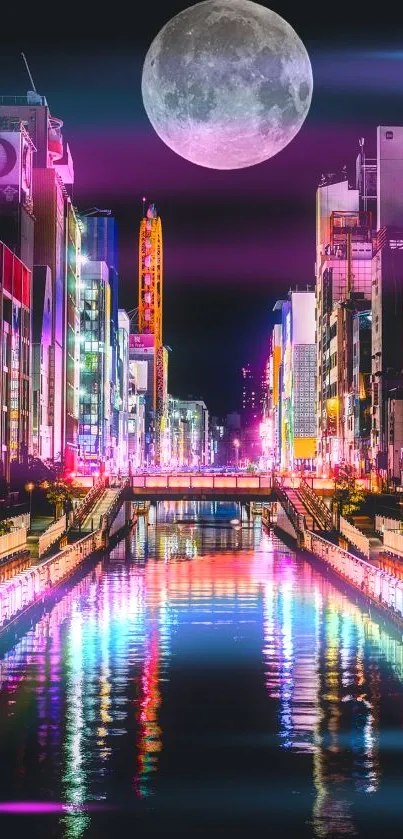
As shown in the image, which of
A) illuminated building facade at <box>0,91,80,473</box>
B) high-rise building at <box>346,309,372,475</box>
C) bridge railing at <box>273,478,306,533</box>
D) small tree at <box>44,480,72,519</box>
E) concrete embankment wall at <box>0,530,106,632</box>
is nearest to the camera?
concrete embankment wall at <box>0,530,106,632</box>

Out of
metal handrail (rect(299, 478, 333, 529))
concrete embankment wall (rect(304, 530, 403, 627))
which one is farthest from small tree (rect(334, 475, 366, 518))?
concrete embankment wall (rect(304, 530, 403, 627))

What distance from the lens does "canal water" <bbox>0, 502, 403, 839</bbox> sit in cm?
1977

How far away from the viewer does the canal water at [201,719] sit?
778 inches

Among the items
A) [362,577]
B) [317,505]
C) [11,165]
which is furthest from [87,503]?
[11,165]

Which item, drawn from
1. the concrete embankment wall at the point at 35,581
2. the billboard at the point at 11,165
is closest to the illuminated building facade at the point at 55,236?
the billboard at the point at 11,165

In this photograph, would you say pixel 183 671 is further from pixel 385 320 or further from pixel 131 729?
pixel 385 320

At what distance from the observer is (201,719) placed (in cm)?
2947

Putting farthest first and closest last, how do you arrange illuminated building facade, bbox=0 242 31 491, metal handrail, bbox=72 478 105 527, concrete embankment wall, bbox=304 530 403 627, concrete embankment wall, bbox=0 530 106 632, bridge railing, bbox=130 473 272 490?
illuminated building facade, bbox=0 242 31 491 → bridge railing, bbox=130 473 272 490 → metal handrail, bbox=72 478 105 527 → concrete embankment wall, bbox=304 530 403 627 → concrete embankment wall, bbox=0 530 106 632

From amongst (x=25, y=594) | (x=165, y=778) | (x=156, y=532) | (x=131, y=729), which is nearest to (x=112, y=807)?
(x=165, y=778)

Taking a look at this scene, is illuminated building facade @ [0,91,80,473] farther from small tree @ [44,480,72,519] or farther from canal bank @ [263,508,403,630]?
canal bank @ [263,508,403,630]

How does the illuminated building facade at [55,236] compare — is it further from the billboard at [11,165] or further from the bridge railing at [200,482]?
the bridge railing at [200,482]

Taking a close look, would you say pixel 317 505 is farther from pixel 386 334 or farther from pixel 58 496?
pixel 386 334

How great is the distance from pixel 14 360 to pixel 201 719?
4265 inches

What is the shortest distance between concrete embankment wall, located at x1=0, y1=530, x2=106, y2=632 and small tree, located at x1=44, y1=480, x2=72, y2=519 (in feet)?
69.5
